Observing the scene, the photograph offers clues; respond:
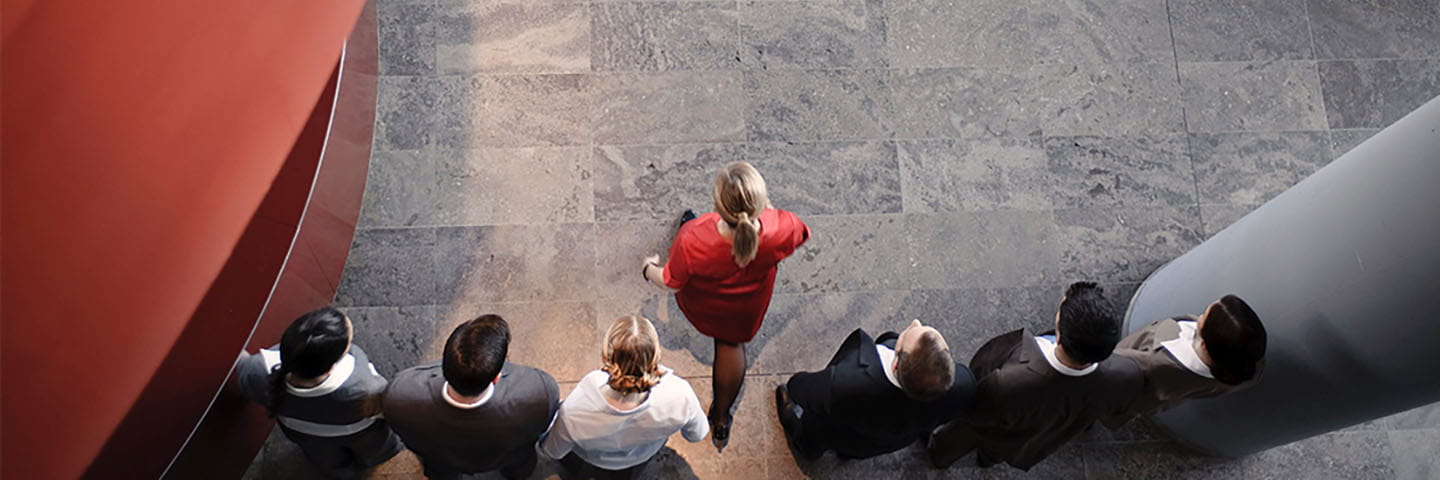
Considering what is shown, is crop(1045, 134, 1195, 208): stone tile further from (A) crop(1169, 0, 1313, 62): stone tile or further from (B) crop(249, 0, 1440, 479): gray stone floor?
(A) crop(1169, 0, 1313, 62): stone tile

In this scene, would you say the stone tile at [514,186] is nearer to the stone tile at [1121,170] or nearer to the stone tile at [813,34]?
the stone tile at [813,34]

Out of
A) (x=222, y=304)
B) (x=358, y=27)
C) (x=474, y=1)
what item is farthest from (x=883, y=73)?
(x=222, y=304)

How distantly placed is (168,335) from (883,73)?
3508mm

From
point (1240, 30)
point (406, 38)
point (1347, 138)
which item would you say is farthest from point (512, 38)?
point (1347, 138)

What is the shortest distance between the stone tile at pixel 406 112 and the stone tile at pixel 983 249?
252 cm

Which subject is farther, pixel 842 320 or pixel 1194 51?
pixel 1194 51

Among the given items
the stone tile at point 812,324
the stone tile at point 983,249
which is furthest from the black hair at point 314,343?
the stone tile at point 983,249

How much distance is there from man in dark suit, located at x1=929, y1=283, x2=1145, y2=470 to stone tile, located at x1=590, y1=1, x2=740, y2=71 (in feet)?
7.20

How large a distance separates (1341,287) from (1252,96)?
211 cm

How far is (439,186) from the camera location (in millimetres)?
4520

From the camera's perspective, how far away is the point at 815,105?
15.6ft

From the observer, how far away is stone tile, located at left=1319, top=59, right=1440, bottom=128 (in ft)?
16.1

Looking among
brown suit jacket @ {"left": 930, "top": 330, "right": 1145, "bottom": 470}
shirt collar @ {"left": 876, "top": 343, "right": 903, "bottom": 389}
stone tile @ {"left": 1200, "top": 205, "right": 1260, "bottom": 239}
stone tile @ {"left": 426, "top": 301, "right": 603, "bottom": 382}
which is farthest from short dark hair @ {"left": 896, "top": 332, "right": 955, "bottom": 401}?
stone tile @ {"left": 1200, "top": 205, "right": 1260, "bottom": 239}

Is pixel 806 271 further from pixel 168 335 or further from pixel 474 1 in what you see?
pixel 168 335
